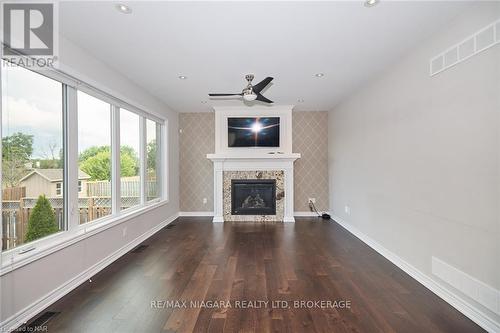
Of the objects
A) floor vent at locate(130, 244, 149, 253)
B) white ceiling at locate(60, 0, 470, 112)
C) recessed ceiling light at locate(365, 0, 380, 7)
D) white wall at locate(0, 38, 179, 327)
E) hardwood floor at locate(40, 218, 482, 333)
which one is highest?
white ceiling at locate(60, 0, 470, 112)

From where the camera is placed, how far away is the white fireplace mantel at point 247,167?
5340 millimetres

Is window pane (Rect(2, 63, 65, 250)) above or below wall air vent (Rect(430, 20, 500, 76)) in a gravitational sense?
below

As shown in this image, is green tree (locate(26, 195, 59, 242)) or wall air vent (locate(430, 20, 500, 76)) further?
green tree (locate(26, 195, 59, 242))

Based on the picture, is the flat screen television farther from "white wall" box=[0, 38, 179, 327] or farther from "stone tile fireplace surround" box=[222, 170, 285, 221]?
"white wall" box=[0, 38, 179, 327]

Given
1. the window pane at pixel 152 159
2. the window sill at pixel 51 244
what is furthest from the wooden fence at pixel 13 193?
the window pane at pixel 152 159

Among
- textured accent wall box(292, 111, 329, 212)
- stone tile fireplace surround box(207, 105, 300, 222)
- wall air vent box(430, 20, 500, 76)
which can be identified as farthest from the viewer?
textured accent wall box(292, 111, 329, 212)

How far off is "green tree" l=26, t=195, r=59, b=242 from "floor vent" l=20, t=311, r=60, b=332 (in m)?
0.67

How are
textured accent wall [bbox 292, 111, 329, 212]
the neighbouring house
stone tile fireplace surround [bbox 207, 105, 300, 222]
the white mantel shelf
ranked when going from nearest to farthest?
the neighbouring house
the white mantel shelf
stone tile fireplace surround [bbox 207, 105, 300, 222]
textured accent wall [bbox 292, 111, 329, 212]

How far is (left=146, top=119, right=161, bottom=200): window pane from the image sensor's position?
14.7ft

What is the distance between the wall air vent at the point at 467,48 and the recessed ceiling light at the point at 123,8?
9.26 ft

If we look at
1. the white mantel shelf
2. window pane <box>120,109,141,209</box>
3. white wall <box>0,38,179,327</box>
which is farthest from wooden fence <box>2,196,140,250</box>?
the white mantel shelf

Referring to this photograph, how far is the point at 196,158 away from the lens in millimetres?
5816

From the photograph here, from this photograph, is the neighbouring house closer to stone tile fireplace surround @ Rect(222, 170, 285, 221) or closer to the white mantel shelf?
the white mantel shelf

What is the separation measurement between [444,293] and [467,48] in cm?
218
